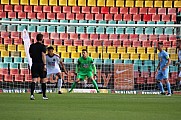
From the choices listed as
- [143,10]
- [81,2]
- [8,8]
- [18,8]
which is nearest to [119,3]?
[143,10]

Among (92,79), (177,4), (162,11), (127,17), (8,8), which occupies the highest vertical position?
(177,4)

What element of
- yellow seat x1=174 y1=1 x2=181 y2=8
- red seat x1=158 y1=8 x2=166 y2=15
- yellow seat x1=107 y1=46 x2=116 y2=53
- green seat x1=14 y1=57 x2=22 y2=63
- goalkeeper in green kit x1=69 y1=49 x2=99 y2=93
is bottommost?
goalkeeper in green kit x1=69 y1=49 x2=99 y2=93

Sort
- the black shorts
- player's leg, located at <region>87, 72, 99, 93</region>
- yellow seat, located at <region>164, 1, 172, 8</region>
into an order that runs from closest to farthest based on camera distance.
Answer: the black shorts
player's leg, located at <region>87, 72, 99, 93</region>
yellow seat, located at <region>164, 1, 172, 8</region>

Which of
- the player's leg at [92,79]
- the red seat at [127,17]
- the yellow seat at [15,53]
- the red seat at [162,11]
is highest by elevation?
the red seat at [162,11]

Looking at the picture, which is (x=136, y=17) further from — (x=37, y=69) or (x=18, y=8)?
(x=37, y=69)

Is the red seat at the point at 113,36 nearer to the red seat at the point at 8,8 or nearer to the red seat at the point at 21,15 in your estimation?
the red seat at the point at 21,15

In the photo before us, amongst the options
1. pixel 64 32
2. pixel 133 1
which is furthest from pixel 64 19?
pixel 133 1

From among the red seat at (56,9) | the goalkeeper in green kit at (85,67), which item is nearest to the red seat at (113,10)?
the red seat at (56,9)

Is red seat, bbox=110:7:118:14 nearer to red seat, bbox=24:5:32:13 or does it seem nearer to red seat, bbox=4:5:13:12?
red seat, bbox=24:5:32:13

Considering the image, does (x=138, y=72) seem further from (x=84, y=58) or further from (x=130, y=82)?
(x=84, y=58)

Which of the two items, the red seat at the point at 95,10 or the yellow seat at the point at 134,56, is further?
the red seat at the point at 95,10

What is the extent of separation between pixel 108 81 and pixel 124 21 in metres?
4.42

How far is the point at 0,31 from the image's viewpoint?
25000mm

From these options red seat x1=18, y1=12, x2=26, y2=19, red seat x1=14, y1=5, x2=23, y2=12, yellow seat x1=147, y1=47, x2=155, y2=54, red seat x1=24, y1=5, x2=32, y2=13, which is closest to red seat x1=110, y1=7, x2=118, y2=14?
yellow seat x1=147, y1=47, x2=155, y2=54
